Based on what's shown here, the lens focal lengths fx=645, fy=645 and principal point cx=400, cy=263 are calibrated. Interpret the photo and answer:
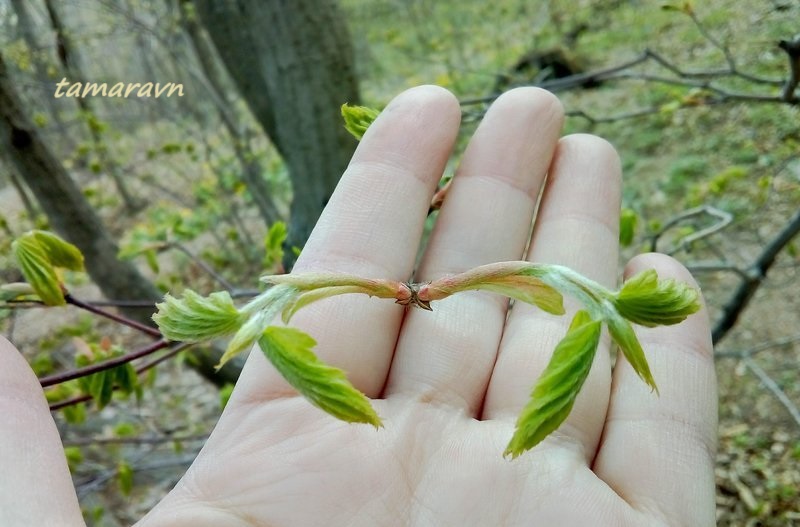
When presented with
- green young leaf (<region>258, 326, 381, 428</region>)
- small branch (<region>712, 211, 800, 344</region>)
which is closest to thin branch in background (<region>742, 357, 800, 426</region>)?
small branch (<region>712, 211, 800, 344</region>)

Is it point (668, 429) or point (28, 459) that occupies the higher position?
point (28, 459)

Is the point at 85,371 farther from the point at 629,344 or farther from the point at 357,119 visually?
the point at 629,344

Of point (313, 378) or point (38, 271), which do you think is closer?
point (313, 378)

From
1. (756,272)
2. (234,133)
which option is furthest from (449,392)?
(234,133)

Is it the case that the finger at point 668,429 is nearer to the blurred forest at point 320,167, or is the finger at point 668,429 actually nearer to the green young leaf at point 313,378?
the blurred forest at point 320,167

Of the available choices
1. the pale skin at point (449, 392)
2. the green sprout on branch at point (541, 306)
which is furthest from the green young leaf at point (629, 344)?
the pale skin at point (449, 392)

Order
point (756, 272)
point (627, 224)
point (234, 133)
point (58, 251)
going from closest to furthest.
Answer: point (58, 251) → point (627, 224) → point (756, 272) → point (234, 133)

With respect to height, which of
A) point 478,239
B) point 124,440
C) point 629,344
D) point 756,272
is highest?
point 629,344
